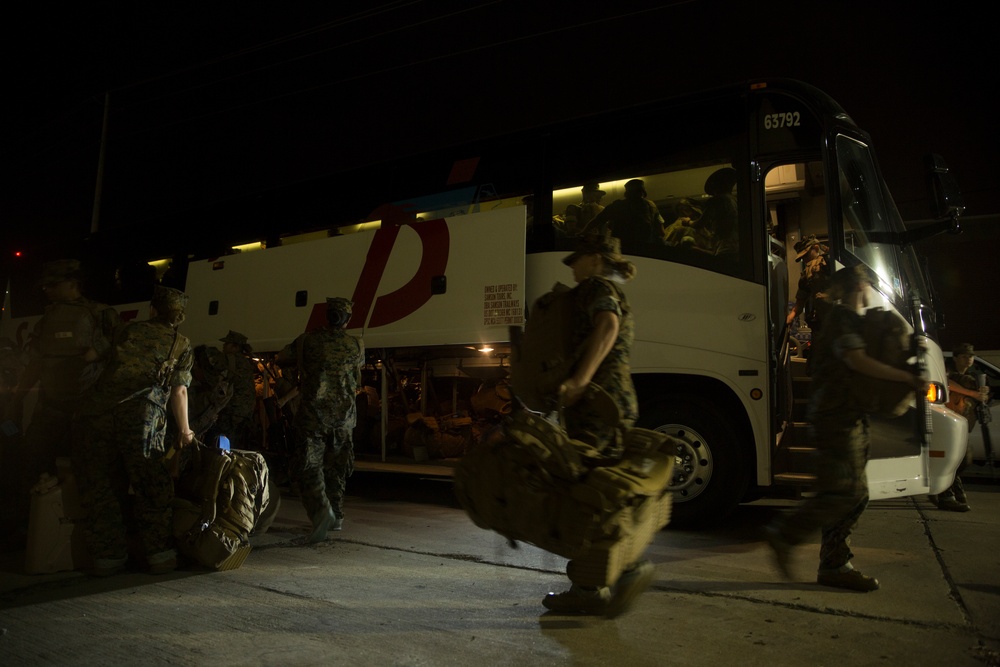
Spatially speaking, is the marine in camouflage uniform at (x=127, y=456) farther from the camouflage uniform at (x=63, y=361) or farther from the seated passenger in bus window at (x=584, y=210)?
the seated passenger in bus window at (x=584, y=210)

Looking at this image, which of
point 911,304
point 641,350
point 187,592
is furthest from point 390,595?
point 911,304

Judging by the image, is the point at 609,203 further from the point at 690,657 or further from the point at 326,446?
the point at 690,657

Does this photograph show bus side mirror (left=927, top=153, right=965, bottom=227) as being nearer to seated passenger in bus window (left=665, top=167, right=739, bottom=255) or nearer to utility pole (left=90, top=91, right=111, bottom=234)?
seated passenger in bus window (left=665, top=167, right=739, bottom=255)

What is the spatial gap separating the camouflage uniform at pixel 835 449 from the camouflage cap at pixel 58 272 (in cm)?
503

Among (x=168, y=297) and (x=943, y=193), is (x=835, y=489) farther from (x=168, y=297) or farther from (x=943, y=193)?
(x=168, y=297)

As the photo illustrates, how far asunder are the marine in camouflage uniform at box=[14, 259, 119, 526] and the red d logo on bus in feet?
9.83

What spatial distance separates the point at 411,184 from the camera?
7.89m

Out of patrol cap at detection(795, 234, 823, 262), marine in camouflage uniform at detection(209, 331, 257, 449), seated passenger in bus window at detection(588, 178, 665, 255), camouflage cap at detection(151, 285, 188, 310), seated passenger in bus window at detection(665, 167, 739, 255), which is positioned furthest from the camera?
marine in camouflage uniform at detection(209, 331, 257, 449)

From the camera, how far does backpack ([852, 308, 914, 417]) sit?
3732 millimetres

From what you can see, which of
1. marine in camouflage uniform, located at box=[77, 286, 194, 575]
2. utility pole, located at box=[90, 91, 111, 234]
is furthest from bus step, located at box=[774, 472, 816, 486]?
utility pole, located at box=[90, 91, 111, 234]

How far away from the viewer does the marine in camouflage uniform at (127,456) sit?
4359mm

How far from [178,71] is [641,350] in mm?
12539

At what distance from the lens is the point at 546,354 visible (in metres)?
3.39

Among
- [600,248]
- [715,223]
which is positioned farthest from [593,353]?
[715,223]
